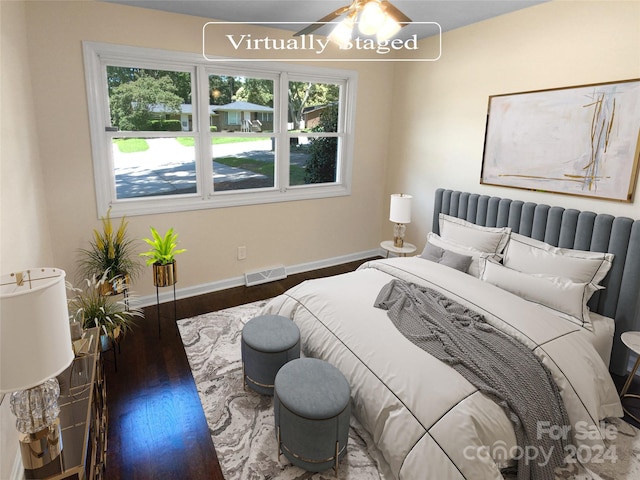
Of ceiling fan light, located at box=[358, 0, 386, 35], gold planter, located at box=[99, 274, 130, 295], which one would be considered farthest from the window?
ceiling fan light, located at box=[358, 0, 386, 35]

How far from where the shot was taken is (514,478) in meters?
1.93

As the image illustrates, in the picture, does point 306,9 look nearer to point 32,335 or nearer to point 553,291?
point 553,291

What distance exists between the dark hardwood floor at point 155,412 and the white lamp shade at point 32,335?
1.00 meters

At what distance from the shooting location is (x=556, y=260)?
9.02ft

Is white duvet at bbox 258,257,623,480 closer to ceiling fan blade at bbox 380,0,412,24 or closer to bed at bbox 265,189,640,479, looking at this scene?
bed at bbox 265,189,640,479

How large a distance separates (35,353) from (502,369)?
1980 mm

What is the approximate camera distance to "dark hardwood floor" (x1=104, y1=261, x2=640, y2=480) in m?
1.98

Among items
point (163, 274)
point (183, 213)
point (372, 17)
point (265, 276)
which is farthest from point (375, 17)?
point (265, 276)

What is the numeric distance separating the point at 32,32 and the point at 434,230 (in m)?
3.87

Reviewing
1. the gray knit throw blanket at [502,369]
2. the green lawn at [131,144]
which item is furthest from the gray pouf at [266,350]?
the green lawn at [131,144]

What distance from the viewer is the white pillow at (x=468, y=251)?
10.3ft

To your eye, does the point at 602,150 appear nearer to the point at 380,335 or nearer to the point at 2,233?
the point at 380,335

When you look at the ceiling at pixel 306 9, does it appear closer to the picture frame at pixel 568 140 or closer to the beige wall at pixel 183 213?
the beige wall at pixel 183 213

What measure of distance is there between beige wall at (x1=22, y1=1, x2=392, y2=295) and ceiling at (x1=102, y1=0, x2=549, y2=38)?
0.63ft
